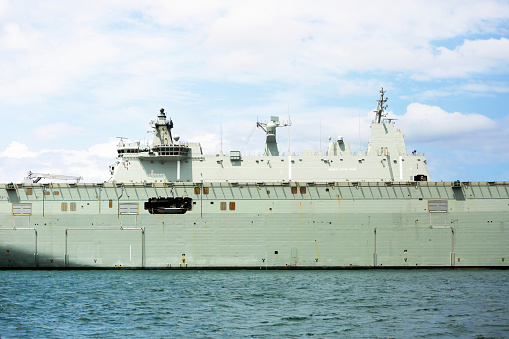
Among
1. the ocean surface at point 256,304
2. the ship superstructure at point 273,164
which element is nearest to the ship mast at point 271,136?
the ship superstructure at point 273,164

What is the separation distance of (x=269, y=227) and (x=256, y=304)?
9.63 metres

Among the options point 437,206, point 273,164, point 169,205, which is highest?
point 273,164

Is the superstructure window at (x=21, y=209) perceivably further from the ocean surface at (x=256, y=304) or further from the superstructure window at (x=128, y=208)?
the superstructure window at (x=128, y=208)

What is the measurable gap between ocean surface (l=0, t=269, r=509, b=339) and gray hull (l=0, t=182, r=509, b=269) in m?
1.55

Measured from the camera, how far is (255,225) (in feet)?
94.0

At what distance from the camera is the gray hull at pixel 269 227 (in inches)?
1129

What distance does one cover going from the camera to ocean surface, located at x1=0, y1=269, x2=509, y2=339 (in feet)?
51.3

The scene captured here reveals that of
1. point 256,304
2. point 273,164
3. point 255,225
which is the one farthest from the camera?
point 273,164

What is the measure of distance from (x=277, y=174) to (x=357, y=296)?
11.9 meters

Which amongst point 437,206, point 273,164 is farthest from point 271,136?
point 437,206

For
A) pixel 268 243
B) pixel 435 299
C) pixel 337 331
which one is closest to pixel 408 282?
pixel 435 299

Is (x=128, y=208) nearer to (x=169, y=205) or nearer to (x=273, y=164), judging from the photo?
(x=169, y=205)

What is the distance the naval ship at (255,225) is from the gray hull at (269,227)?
56mm

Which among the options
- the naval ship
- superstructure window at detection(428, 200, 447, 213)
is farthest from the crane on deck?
superstructure window at detection(428, 200, 447, 213)
